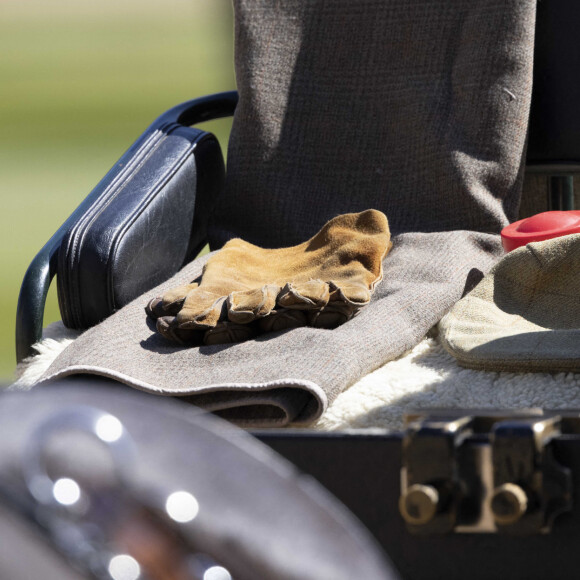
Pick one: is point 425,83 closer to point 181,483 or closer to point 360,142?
point 360,142

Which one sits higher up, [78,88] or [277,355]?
[277,355]

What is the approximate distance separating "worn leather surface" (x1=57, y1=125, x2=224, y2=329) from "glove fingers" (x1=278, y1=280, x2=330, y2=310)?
0.29 m

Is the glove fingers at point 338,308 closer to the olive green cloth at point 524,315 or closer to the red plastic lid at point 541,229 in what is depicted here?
the olive green cloth at point 524,315

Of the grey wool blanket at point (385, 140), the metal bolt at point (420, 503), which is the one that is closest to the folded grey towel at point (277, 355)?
the grey wool blanket at point (385, 140)

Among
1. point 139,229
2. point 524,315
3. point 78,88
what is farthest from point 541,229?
point 78,88

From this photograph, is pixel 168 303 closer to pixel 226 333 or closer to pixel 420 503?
pixel 226 333

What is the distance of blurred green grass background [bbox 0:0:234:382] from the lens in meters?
5.35

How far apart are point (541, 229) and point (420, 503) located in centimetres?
78

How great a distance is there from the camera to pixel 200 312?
1025 millimetres

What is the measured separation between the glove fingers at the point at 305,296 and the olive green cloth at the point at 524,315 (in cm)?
15

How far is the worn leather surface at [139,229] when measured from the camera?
3.88 feet

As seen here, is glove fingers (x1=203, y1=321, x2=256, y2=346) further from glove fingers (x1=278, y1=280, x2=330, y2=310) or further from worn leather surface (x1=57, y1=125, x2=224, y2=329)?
worn leather surface (x1=57, y1=125, x2=224, y2=329)

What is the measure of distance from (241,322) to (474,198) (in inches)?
21.5

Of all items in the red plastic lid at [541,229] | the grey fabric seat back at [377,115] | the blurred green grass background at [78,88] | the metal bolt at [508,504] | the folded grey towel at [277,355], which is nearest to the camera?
the metal bolt at [508,504]
